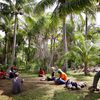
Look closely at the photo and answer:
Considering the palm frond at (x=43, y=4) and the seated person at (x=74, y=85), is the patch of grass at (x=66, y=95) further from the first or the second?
the palm frond at (x=43, y=4)

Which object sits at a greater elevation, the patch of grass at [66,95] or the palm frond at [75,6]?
the palm frond at [75,6]

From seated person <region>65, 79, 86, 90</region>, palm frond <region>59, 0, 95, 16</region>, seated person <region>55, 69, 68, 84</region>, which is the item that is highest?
palm frond <region>59, 0, 95, 16</region>

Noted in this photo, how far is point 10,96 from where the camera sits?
12398 millimetres

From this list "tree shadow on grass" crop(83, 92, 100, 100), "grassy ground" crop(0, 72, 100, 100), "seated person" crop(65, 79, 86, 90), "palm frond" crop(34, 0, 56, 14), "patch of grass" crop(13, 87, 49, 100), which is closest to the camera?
"tree shadow on grass" crop(83, 92, 100, 100)

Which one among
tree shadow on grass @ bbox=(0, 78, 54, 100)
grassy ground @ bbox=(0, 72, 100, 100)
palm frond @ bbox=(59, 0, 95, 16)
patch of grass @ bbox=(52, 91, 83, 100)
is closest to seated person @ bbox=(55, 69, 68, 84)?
grassy ground @ bbox=(0, 72, 100, 100)

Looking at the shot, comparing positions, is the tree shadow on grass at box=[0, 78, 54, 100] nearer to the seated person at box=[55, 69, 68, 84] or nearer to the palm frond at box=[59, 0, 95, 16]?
the seated person at box=[55, 69, 68, 84]

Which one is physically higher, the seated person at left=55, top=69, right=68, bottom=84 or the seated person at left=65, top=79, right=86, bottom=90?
the seated person at left=55, top=69, right=68, bottom=84

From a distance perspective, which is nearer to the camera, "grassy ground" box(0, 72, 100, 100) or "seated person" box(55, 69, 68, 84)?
"grassy ground" box(0, 72, 100, 100)

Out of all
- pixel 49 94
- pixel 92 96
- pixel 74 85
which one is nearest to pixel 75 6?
pixel 74 85

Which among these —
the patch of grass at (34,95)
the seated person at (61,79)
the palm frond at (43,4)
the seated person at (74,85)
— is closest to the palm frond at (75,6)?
the seated person at (61,79)

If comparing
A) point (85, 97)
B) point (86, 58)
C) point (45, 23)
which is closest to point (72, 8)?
point (85, 97)

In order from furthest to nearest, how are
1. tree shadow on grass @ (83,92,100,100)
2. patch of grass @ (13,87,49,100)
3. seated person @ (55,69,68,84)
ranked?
seated person @ (55,69,68,84), patch of grass @ (13,87,49,100), tree shadow on grass @ (83,92,100,100)

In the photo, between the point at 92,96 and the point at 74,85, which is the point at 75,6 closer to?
the point at 74,85

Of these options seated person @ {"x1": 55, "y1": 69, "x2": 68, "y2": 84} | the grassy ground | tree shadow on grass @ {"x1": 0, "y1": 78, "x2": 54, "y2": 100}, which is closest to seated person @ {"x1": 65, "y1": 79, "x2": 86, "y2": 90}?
the grassy ground
